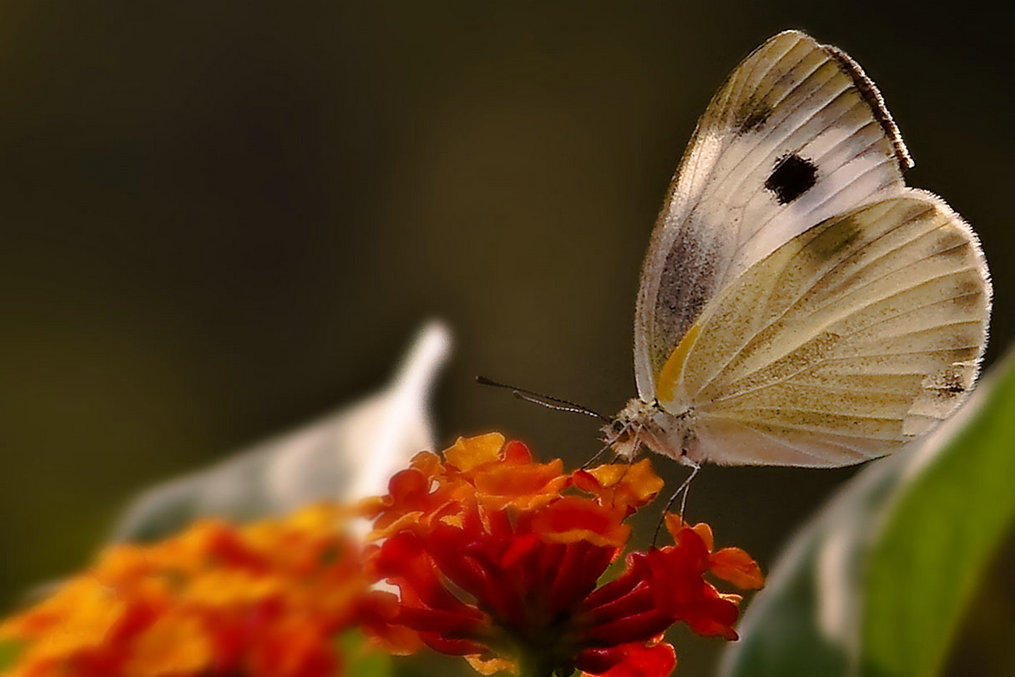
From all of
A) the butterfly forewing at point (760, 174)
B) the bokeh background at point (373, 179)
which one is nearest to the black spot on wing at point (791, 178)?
the butterfly forewing at point (760, 174)

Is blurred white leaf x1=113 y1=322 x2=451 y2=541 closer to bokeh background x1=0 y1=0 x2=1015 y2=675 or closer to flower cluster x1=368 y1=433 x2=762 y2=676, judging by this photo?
flower cluster x1=368 y1=433 x2=762 y2=676

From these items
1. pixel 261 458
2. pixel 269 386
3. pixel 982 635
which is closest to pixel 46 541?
pixel 269 386

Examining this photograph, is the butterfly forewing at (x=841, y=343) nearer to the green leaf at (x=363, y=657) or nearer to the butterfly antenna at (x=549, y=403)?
the butterfly antenna at (x=549, y=403)

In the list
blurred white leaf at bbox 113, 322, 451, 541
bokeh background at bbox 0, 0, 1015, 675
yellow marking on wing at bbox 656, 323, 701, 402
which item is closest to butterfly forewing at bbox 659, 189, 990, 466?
yellow marking on wing at bbox 656, 323, 701, 402

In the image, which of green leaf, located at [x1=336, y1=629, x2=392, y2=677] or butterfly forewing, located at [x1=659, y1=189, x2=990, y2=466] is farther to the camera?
butterfly forewing, located at [x1=659, y1=189, x2=990, y2=466]

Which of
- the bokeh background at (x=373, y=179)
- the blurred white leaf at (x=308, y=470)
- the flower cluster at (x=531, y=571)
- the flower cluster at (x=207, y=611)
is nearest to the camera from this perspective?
the flower cluster at (x=207, y=611)

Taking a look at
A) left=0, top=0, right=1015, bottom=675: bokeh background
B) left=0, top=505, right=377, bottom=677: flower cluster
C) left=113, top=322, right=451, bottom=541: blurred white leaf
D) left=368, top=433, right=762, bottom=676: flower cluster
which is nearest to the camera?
left=0, top=505, right=377, bottom=677: flower cluster
